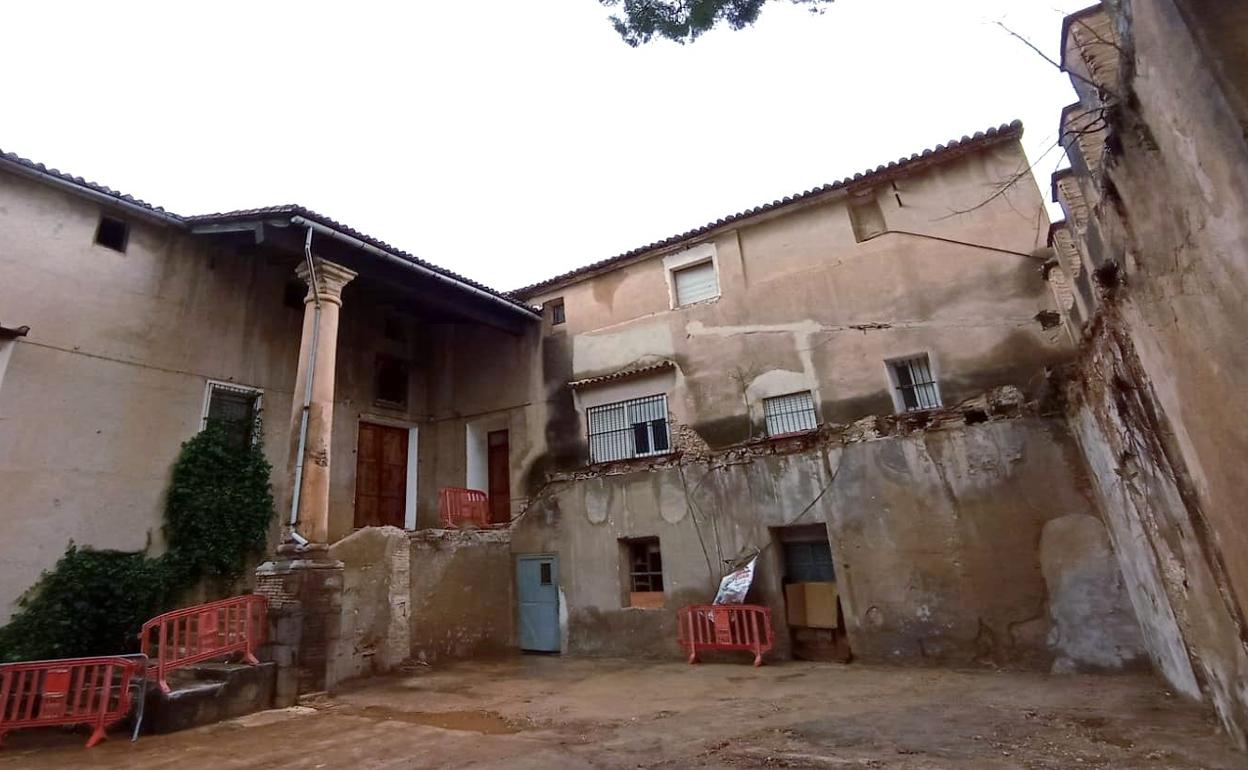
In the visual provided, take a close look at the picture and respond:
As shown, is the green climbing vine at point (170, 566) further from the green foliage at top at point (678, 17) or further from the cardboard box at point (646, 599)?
the green foliage at top at point (678, 17)

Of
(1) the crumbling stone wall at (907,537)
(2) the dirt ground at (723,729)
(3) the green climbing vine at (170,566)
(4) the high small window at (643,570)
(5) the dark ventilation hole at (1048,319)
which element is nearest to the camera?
(2) the dirt ground at (723,729)

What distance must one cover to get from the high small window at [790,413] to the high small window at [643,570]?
3139 millimetres

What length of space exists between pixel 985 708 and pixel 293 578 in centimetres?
863

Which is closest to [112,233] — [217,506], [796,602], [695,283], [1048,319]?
[217,506]

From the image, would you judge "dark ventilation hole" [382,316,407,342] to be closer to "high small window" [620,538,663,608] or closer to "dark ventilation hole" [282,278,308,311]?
"dark ventilation hole" [282,278,308,311]

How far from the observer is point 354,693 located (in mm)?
8461

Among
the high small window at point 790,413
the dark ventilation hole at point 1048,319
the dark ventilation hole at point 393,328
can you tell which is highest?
the dark ventilation hole at point 393,328

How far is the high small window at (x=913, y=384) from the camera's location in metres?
10.1

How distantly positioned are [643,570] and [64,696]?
8.20 m

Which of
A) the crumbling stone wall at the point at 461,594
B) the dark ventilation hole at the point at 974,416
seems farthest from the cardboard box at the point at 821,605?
the crumbling stone wall at the point at 461,594

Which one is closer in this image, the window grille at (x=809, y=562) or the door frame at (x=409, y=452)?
the window grille at (x=809, y=562)

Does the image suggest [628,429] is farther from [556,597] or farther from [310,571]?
[310,571]

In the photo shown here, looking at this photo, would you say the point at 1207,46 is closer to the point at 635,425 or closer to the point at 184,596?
the point at 635,425

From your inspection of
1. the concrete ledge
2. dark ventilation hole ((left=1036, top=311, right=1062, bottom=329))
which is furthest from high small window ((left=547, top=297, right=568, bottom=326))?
dark ventilation hole ((left=1036, top=311, right=1062, bottom=329))
